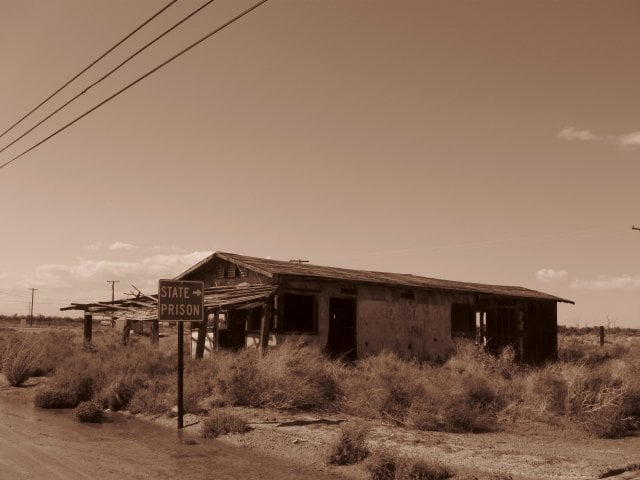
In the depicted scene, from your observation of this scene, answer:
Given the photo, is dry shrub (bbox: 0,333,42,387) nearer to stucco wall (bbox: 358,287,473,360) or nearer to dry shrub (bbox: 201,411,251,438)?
dry shrub (bbox: 201,411,251,438)

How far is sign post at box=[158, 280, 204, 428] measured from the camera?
A: 1117 centimetres

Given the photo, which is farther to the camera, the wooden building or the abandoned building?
the wooden building

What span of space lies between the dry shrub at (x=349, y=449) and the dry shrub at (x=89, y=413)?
5.82 metres

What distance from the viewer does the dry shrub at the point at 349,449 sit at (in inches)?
336

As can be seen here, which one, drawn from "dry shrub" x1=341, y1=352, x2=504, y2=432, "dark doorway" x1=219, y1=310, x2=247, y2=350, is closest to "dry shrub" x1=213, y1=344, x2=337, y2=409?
"dry shrub" x1=341, y1=352, x2=504, y2=432

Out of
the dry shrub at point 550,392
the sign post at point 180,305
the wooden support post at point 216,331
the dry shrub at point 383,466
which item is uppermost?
the sign post at point 180,305

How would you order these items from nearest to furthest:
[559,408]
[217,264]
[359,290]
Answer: [559,408], [359,290], [217,264]

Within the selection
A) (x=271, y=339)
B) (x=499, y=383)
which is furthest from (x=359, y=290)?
(x=499, y=383)

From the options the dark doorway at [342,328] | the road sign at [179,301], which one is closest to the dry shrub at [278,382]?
the road sign at [179,301]

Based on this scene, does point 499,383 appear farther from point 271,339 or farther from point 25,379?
point 25,379

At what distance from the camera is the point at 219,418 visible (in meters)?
10.8

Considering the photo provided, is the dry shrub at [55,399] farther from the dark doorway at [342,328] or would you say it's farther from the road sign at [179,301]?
the dark doorway at [342,328]

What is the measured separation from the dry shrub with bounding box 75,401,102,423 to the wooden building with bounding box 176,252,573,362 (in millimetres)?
4862

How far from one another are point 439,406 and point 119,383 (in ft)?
24.3
